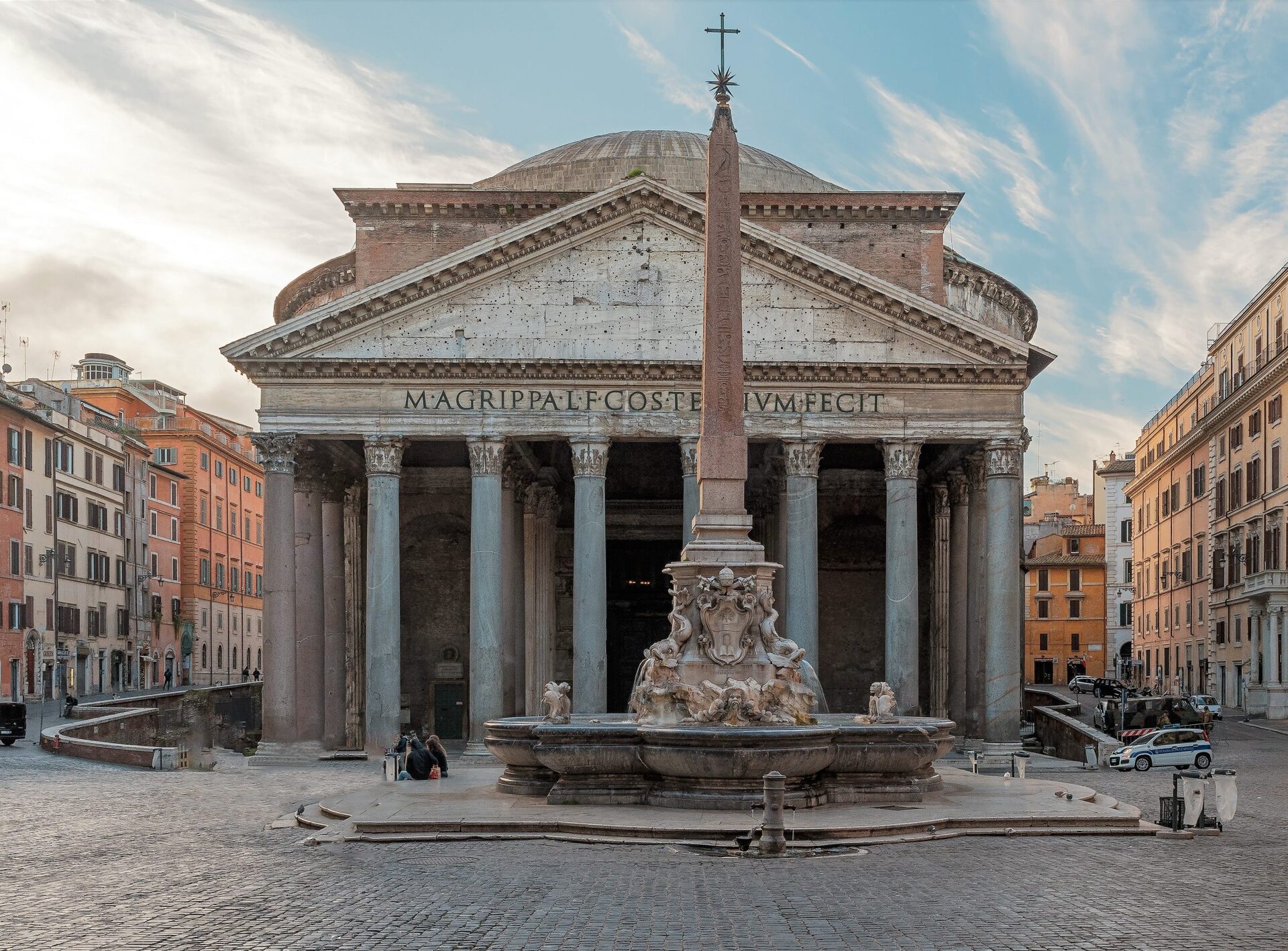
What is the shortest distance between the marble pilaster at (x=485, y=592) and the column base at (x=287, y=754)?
3.39 meters

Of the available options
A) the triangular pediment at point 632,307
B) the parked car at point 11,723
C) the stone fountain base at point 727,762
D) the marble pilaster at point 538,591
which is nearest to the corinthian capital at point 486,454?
the triangular pediment at point 632,307

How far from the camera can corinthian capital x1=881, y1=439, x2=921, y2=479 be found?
3550cm

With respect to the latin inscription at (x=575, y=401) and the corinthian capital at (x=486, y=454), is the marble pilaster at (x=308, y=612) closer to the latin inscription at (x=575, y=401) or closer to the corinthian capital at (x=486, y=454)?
the latin inscription at (x=575, y=401)

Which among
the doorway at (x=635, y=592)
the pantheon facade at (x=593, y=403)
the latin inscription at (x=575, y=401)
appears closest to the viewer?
the pantheon facade at (x=593, y=403)

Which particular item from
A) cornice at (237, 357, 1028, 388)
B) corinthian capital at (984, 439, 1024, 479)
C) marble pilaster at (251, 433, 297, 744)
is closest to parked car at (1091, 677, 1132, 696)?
corinthian capital at (984, 439, 1024, 479)

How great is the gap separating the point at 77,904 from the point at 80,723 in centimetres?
2611

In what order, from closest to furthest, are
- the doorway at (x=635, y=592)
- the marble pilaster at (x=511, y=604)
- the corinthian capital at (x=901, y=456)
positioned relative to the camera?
the corinthian capital at (x=901, y=456)
the marble pilaster at (x=511, y=604)
the doorway at (x=635, y=592)

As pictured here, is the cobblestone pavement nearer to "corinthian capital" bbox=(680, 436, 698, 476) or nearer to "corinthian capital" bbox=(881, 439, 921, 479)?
"corinthian capital" bbox=(881, 439, 921, 479)

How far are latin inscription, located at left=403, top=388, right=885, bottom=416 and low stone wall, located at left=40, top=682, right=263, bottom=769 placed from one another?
9332mm

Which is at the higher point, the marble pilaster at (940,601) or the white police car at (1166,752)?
the marble pilaster at (940,601)

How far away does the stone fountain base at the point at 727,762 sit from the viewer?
1692 cm

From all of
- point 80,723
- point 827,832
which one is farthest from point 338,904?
point 80,723

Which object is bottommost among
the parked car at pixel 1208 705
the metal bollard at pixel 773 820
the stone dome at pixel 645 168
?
the parked car at pixel 1208 705

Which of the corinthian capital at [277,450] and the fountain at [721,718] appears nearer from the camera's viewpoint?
the fountain at [721,718]
